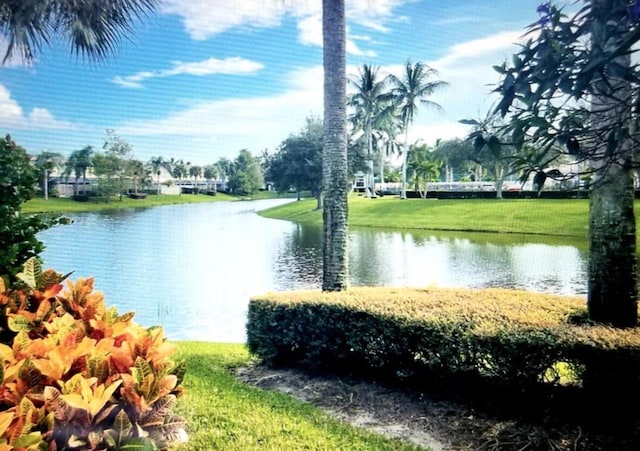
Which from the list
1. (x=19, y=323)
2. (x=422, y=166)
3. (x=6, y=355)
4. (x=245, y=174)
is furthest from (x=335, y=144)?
(x=245, y=174)

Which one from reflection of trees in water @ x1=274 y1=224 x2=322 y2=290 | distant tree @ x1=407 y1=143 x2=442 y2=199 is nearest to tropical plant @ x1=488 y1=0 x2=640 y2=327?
reflection of trees in water @ x1=274 y1=224 x2=322 y2=290

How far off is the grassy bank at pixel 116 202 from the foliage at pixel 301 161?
15.0 ft

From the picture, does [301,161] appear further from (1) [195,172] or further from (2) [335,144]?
(2) [335,144]

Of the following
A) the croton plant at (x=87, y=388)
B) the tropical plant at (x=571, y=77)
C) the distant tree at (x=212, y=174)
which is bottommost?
the croton plant at (x=87, y=388)

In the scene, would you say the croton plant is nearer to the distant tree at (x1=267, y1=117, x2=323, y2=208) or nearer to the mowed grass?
the mowed grass

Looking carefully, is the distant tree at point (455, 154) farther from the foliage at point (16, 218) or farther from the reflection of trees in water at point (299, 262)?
the reflection of trees in water at point (299, 262)

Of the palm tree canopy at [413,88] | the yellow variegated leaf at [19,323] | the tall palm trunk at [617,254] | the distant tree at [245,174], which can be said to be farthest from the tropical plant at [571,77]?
the distant tree at [245,174]

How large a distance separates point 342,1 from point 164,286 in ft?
18.9

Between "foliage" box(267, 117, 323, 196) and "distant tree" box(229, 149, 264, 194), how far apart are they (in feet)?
11.8

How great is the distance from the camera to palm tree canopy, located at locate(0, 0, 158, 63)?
4.79 metres

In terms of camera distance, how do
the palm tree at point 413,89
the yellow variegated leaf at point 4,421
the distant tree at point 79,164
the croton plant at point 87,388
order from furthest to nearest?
the palm tree at point 413,89
the distant tree at point 79,164
the croton plant at point 87,388
the yellow variegated leaf at point 4,421

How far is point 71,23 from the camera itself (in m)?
5.11

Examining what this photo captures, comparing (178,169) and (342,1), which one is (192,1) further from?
(178,169)

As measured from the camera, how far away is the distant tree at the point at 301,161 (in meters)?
22.5
